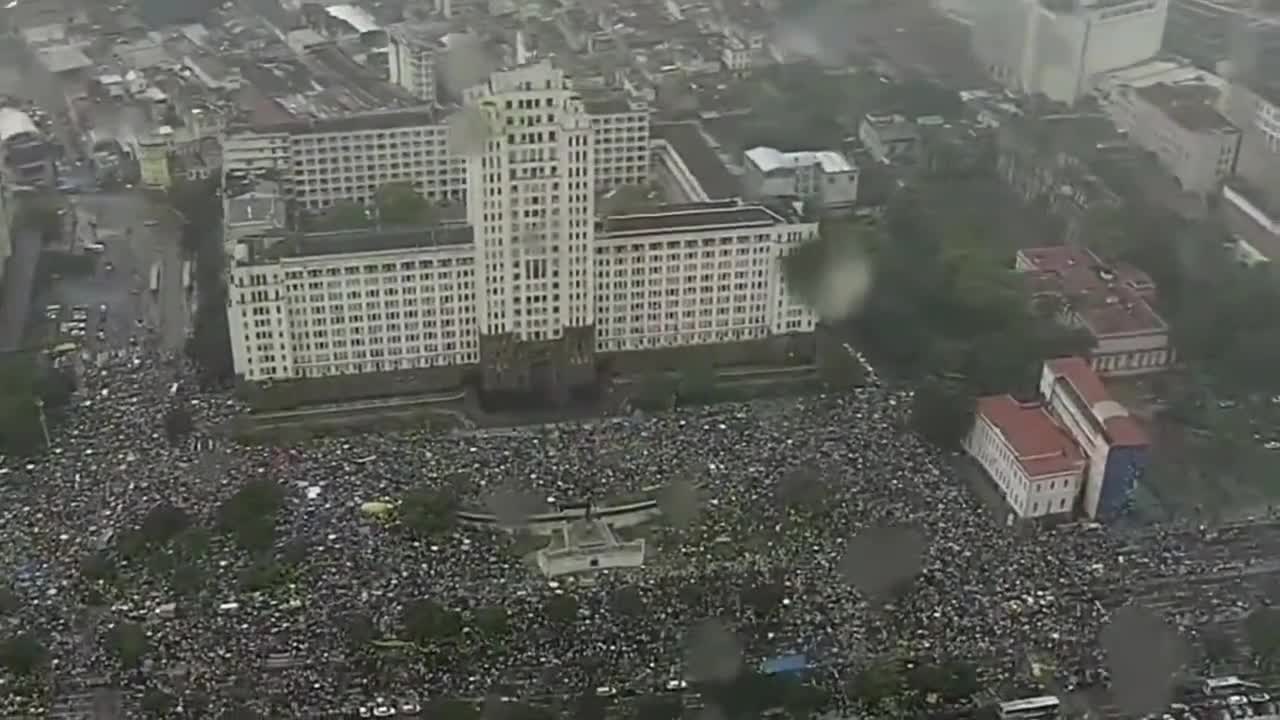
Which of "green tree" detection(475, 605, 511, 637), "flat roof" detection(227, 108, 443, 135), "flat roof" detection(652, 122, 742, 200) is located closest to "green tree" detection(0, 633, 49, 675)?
"green tree" detection(475, 605, 511, 637)

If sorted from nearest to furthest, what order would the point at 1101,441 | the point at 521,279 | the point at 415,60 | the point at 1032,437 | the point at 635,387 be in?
the point at 1101,441, the point at 1032,437, the point at 521,279, the point at 635,387, the point at 415,60

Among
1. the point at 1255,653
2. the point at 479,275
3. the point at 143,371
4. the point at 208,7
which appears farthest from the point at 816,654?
the point at 208,7

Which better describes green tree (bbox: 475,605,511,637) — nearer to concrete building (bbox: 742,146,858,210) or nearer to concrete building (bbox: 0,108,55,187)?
concrete building (bbox: 742,146,858,210)

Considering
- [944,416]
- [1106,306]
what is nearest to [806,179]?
[1106,306]

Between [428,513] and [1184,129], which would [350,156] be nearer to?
[428,513]

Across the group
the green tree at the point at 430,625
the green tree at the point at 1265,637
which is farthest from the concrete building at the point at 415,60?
the green tree at the point at 1265,637

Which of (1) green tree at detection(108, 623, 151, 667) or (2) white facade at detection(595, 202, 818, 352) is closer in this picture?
(1) green tree at detection(108, 623, 151, 667)

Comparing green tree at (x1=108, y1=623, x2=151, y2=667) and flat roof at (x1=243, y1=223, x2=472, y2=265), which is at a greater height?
flat roof at (x1=243, y1=223, x2=472, y2=265)

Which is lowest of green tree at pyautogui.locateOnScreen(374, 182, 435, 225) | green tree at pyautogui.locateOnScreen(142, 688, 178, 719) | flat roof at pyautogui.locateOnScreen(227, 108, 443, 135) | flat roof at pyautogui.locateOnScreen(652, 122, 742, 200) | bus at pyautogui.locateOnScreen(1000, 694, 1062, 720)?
bus at pyautogui.locateOnScreen(1000, 694, 1062, 720)
